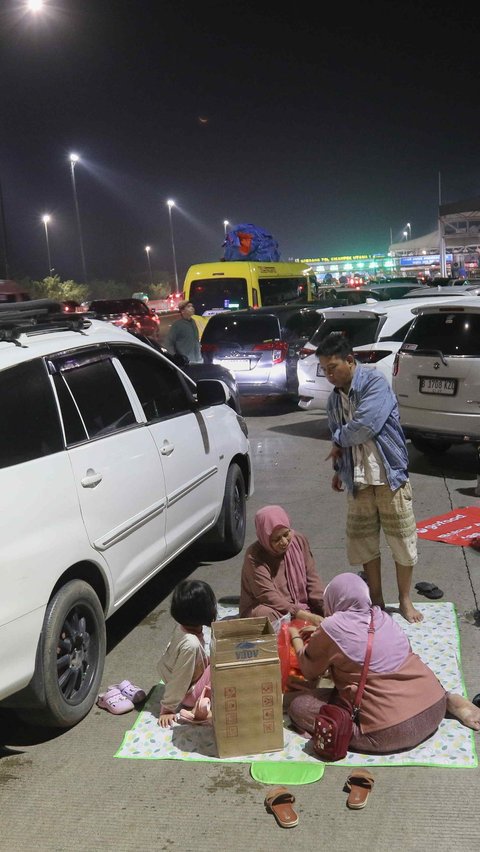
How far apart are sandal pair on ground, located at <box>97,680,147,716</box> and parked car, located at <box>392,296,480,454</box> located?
5.14 metres

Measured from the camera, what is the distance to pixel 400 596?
5152mm

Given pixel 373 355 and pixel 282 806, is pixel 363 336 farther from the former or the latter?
pixel 282 806

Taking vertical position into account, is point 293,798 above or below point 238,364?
below

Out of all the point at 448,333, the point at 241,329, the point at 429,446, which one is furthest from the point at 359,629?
the point at 241,329

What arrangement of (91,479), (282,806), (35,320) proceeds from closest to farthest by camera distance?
(282,806) → (91,479) → (35,320)

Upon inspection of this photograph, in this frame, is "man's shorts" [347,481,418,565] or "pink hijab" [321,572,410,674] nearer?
"pink hijab" [321,572,410,674]

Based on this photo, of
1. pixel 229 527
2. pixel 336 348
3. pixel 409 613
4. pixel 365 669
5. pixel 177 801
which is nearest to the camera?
pixel 177 801

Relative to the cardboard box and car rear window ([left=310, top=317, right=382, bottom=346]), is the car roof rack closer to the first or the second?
the cardboard box

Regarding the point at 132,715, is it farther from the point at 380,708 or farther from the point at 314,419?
the point at 314,419

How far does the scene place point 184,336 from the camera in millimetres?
12789

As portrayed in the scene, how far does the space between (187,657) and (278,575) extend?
2.80ft

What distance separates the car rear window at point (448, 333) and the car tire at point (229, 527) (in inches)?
122

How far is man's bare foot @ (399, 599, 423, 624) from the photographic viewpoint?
5.07 meters

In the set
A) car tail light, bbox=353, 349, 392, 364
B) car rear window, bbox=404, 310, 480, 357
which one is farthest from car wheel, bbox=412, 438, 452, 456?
car tail light, bbox=353, 349, 392, 364
